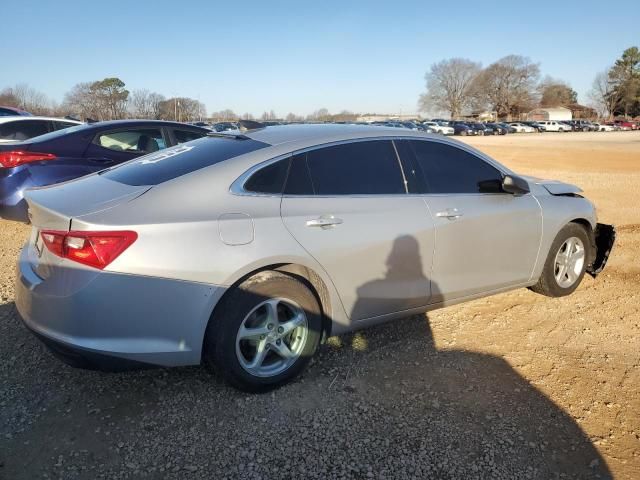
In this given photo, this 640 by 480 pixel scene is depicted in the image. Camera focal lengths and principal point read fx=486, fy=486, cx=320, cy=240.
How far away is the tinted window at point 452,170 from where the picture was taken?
3.62 metres

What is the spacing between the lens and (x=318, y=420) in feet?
9.00

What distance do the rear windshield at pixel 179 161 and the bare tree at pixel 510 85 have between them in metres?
117

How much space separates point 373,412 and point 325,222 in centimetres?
115

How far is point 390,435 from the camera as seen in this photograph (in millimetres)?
2623

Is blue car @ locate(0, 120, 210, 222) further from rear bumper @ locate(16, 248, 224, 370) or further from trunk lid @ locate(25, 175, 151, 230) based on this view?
rear bumper @ locate(16, 248, 224, 370)

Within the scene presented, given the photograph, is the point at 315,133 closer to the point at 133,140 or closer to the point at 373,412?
the point at 373,412

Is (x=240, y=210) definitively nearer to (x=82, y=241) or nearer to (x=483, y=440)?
(x=82, y=241)

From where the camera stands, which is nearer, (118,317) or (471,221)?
(118,317)

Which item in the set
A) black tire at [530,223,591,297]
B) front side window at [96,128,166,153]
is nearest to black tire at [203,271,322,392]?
black tire at [530,223,591,297]

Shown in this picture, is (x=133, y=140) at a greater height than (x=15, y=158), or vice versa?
(x=133, y=140)

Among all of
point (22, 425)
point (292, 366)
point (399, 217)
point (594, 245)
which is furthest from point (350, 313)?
point (594, 245)

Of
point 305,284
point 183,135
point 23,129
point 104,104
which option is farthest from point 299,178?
point 104,104

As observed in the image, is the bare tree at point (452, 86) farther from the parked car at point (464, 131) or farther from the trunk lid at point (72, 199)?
the trunk lid at point (72, 199)

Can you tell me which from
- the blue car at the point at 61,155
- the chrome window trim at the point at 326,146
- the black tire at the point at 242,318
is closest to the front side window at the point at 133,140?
the blue car at the point at 61,155
